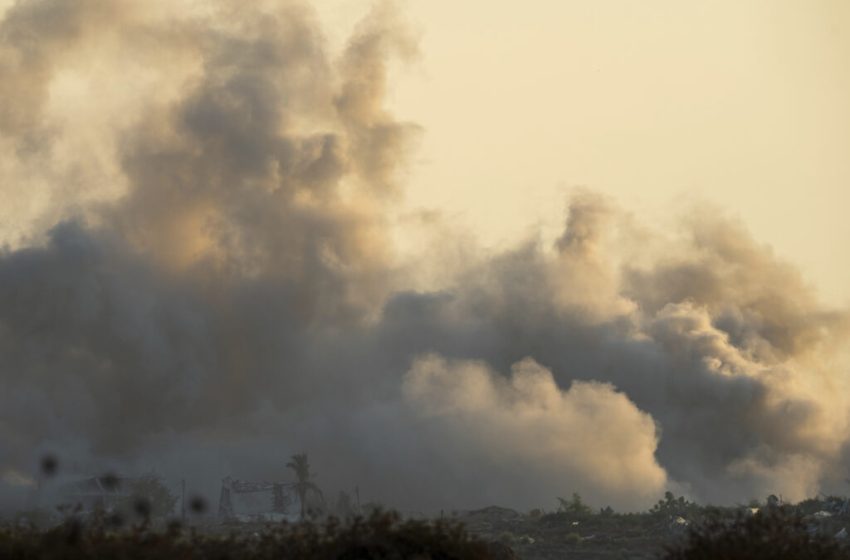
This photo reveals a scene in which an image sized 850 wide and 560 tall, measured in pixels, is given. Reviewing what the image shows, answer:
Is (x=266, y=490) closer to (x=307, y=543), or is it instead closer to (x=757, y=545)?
(x=307, y=543)

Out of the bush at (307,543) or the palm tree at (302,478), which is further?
the palm tree at (302,478)

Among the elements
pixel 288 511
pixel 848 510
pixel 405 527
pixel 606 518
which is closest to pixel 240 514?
pixel 288 511

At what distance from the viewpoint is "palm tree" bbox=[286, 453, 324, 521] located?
10812cm

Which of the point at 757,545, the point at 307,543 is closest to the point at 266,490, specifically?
the point at 307,543

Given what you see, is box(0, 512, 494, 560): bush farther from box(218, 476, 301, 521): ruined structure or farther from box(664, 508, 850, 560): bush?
box(218, 476, 301, 521): ruined structure

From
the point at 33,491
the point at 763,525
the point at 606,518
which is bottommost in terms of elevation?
the point at 763,525

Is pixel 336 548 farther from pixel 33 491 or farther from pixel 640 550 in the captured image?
pixel 33 491

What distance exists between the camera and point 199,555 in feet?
111

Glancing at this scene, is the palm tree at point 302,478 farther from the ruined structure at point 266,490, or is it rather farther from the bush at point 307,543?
the bush at point 307,543

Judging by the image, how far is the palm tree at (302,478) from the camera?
108 metres

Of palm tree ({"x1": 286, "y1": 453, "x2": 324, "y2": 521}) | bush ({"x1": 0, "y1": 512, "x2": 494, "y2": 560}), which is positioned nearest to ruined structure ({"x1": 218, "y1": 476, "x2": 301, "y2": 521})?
palm tree ({"x1": 286, "y1": 453, "x2": 324, "y2": 521})

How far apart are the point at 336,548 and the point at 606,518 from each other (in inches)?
1812

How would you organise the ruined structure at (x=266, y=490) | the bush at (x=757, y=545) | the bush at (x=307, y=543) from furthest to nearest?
the ruined structure at (x=266, y=490) < the bush at (x=757, y=545) < the bush at (x=307, y=543)

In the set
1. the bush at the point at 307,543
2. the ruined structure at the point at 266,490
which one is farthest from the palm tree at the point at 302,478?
the bush at the point at 307,543
